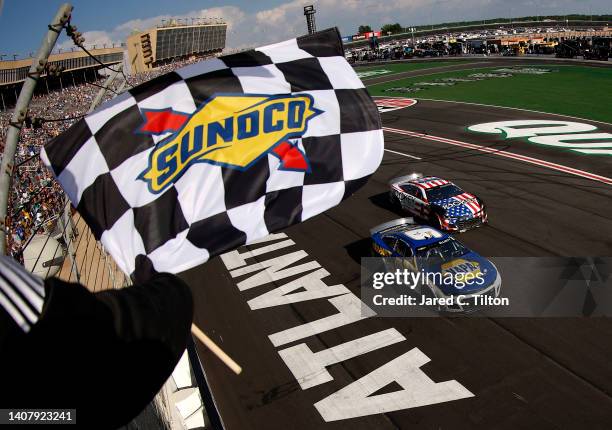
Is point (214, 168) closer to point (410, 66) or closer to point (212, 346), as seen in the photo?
point (212, 346)

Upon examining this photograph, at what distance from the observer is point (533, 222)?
14.5 m

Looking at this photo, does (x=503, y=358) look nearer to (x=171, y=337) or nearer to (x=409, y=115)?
(x=171, y=337)

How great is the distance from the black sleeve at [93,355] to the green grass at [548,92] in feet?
98.4

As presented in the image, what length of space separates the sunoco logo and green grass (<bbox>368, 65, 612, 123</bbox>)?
27.0m

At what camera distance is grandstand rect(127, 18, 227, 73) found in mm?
75113

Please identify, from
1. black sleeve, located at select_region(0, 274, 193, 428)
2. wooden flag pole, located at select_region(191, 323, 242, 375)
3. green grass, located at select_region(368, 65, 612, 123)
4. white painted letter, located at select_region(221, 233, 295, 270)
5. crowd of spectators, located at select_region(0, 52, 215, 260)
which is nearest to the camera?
black sleeve, located at select_region(0, 274, 193, 428)

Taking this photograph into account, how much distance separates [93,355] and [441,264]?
1046 centimetres

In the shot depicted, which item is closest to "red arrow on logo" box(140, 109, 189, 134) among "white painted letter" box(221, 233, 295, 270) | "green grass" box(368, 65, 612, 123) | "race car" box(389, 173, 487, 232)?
"white painted letter" box(221, 233, 295, 270)

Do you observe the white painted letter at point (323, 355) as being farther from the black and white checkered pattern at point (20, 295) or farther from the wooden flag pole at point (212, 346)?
the black and white checkered pattern at point (20, 295)

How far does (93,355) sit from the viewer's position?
1267mm

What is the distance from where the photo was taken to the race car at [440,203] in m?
14.2

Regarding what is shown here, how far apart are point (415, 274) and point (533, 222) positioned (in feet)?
18.8

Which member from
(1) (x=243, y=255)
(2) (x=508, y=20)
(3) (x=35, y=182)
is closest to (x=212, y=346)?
(1) (x=243, y=255)

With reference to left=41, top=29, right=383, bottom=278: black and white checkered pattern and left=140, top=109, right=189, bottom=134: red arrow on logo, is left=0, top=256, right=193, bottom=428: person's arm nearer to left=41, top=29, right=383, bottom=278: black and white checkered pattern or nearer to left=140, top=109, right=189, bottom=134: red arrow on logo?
left=41, top=29, right=383, bottom=278: black and white checkered pattern
